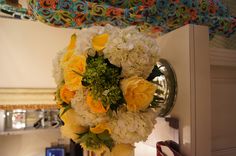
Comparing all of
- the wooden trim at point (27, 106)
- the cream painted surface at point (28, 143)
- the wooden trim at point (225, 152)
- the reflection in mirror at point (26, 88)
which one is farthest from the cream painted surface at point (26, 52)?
the wooden trim at point (225, 152)

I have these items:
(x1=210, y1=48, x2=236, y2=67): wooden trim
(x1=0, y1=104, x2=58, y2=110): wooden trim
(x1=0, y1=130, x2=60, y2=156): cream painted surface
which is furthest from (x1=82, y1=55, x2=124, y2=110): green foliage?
(x1=0, y1=130, x2=60, y2=156): cream painted surface

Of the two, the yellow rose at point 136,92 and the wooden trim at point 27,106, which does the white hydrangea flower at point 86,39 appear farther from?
the wooden trim at point 27,106

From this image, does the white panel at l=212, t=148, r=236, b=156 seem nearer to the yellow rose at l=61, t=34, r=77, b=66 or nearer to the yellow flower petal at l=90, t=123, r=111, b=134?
the yellow flower petal at l=90, t=123, r=111, b=134

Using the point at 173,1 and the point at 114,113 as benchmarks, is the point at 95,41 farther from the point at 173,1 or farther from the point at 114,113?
the point at 173,1

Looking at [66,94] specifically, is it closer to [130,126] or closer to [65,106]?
[65,106]

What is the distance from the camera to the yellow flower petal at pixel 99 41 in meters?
0.49

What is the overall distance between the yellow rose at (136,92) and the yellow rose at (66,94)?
0.13m

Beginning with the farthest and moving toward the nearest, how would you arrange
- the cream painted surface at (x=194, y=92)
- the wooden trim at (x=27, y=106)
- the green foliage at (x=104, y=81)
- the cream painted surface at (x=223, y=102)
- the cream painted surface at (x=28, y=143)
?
1. the cream painted surface at (x=28, y=143)
2. the wooden trim at (x=27, y=106)
3. the cream painted surface at (x=223, y=102)
4. the cream painted surface at (x=194, y=92)
5. the green foliage at (x=104, y=81)

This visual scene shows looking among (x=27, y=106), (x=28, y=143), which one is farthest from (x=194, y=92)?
(x=28, y=143)

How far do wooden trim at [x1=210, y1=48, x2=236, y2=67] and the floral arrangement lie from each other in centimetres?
32

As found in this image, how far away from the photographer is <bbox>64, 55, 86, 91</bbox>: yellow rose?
48 centimetres

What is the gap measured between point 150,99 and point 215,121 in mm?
388

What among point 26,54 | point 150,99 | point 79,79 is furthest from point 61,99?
point 26,54

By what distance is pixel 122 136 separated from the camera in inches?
19.0
